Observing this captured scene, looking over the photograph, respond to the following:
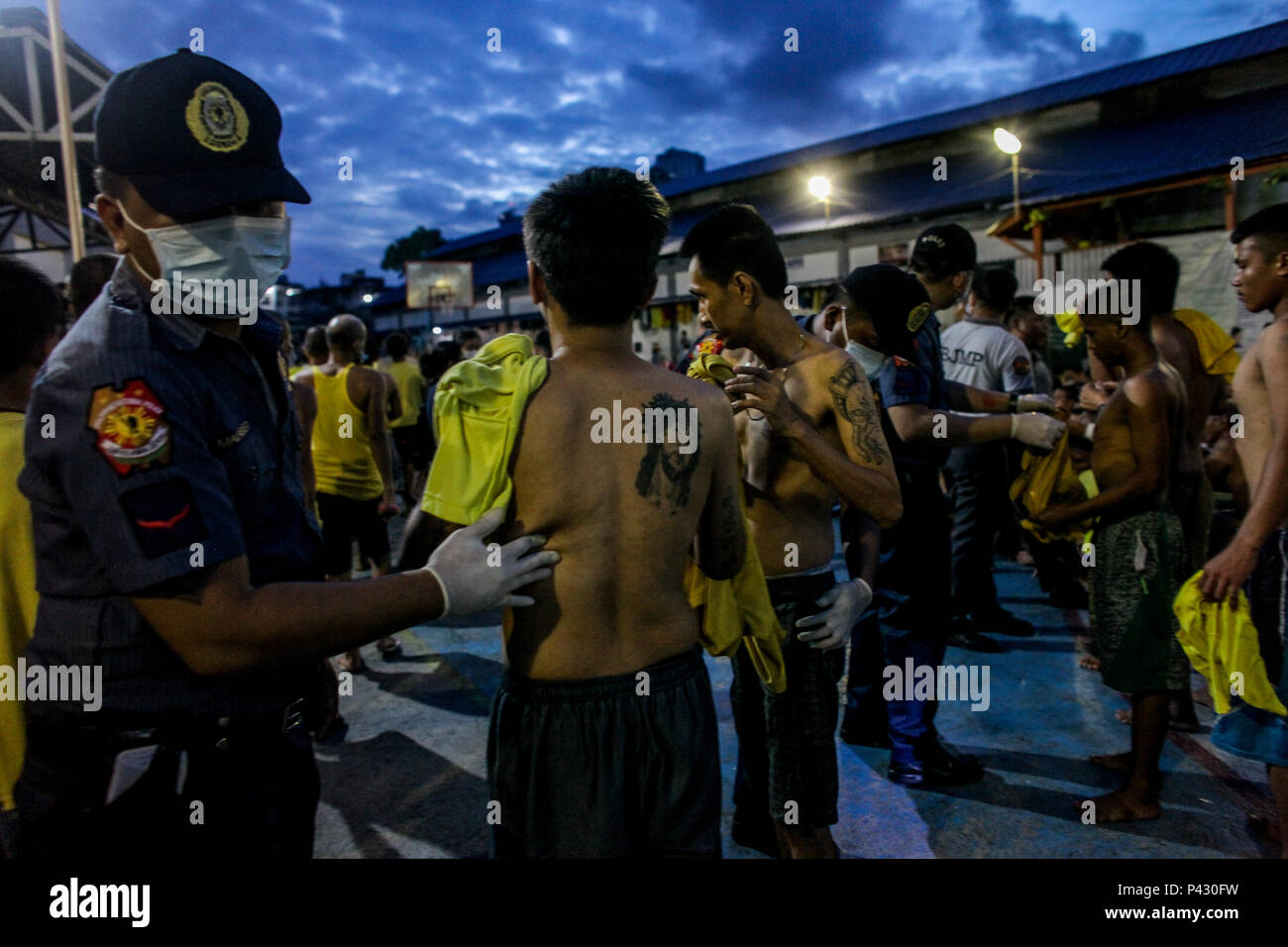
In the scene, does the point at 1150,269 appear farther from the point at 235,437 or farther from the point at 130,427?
the point at 130,427

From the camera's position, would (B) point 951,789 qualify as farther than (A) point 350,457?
No

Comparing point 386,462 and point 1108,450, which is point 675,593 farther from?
point 386,462

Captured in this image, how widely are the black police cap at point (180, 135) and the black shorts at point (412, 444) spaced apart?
8194 millimetres

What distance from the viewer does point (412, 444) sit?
31.7 feet

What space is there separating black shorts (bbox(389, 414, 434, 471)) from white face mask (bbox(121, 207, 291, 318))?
8119 millimetres

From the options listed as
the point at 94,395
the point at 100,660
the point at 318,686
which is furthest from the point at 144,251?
the point at 318,686

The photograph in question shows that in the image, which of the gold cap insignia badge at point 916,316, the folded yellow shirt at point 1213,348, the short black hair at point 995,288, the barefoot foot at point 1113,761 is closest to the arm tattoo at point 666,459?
the gold cap insignia badge at point 916,316

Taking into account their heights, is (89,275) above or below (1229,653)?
above

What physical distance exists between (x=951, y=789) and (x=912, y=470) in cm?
144

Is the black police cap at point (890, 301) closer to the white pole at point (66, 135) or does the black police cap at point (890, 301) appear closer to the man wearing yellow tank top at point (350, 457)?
the man wearing yellow tank top at point (350, 457)

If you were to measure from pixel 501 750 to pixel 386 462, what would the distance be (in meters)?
3.91

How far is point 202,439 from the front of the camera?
1.27 meters

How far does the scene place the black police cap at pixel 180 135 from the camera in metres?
1.32

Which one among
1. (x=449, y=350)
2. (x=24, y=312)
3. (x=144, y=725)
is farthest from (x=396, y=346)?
(x=144, y=725)
